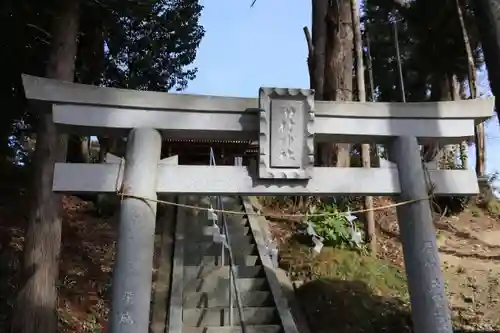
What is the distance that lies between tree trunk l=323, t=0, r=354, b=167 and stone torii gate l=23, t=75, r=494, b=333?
5438mm

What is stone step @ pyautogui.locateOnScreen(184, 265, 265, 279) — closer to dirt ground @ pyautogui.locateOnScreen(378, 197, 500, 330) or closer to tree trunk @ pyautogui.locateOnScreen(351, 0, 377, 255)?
tree trunk @ pyautogui.locateOnScreen(351, 0, 377, 255)

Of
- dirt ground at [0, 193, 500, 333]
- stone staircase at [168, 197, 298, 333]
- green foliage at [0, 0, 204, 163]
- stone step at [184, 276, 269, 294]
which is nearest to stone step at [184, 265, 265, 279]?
stone staircase at [168, 197, 298, 333]

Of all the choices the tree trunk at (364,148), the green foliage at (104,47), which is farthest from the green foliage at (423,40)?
the green foliage at (104,47)

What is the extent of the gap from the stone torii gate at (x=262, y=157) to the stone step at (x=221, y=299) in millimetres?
3042

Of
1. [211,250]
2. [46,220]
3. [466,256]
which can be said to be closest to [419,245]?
[211,250]

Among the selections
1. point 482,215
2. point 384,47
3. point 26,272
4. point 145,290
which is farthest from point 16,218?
point 384,47

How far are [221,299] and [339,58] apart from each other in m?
5.81

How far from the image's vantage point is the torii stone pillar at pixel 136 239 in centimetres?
446

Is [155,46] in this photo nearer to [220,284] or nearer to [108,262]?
[108,262]

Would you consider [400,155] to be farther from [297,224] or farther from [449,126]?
[297,224]

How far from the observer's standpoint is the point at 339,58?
10.8 meters

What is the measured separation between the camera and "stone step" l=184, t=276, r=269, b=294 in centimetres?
782

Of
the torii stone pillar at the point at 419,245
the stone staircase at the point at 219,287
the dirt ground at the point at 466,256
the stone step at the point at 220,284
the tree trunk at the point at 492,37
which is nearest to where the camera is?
the torii stone pillar at the point at 419,245

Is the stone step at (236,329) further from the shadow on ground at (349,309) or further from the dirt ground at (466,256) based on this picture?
the dirt ground at (466,256)
